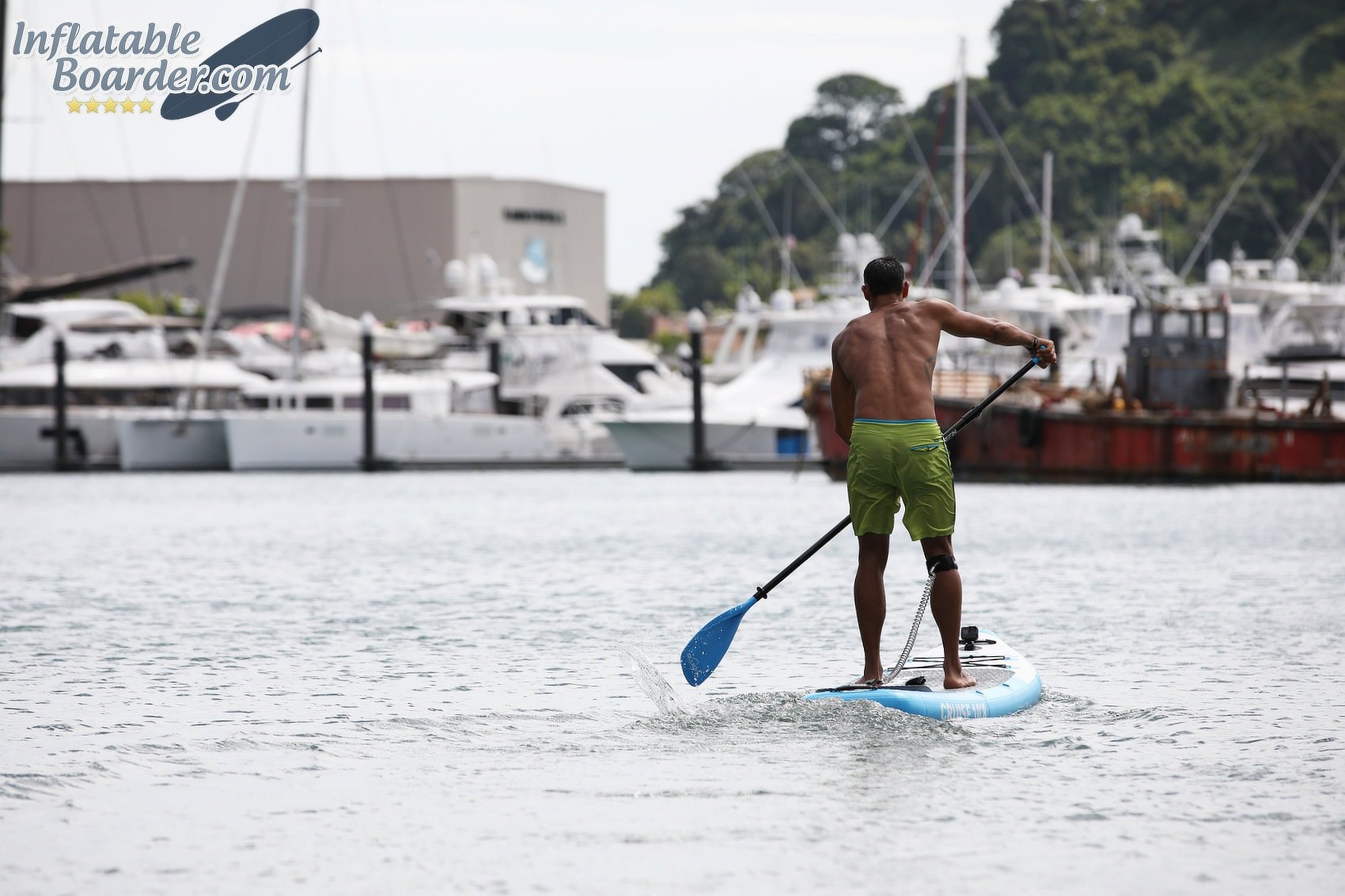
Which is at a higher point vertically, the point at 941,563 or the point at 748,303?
the point at 748,303

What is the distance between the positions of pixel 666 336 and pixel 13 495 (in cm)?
5941

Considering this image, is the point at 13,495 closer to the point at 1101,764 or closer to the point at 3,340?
the point at 3,340

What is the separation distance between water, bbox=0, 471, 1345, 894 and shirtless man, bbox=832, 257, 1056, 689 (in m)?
0.71

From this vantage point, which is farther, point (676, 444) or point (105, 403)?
point (105, 403)

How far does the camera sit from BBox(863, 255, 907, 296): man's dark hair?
9367mm

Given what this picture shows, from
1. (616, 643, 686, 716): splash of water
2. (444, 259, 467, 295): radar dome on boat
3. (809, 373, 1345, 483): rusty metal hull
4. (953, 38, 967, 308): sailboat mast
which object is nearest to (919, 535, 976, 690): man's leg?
(616, 643, 686, 716): splash of water

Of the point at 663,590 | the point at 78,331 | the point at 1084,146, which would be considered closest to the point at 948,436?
the point at 663,590

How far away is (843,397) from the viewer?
9594 mm

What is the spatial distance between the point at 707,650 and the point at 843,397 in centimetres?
170

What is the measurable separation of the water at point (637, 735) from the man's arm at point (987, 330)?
1792 mm

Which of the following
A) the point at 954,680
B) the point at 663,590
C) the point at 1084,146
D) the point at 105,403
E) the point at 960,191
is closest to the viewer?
the point at 954,680

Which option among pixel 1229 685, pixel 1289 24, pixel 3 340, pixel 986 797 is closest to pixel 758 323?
pixel 3 340

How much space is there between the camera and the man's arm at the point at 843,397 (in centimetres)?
955

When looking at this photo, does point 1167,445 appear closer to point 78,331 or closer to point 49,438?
point 49,438
